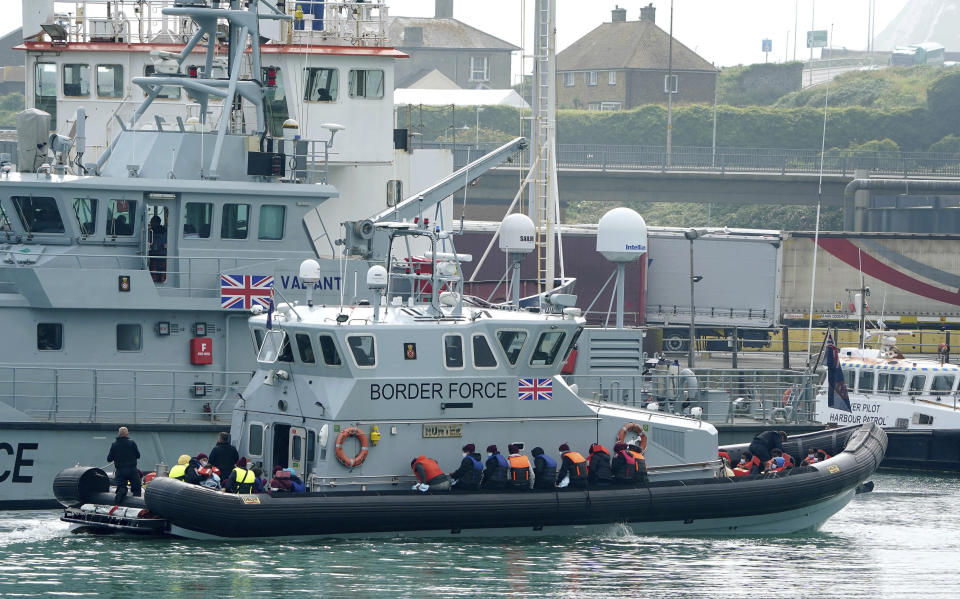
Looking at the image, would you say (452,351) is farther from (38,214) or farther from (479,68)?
(479,68)

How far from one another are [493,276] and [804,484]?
2133 centimetres

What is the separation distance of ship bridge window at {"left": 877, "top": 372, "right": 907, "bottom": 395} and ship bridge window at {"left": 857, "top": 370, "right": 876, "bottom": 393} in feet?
0.51

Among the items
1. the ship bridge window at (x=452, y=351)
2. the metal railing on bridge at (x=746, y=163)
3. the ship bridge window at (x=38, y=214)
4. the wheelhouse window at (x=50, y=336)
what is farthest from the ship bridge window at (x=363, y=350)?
the metal railing on bridge at (x=746, y=163)

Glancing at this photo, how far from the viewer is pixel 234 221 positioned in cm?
2031

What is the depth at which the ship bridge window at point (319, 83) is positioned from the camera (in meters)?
25.1

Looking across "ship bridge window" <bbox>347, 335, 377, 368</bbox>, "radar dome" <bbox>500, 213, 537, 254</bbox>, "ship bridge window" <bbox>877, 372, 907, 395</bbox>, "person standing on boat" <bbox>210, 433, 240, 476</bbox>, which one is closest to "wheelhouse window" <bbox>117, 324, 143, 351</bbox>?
"person standing on boat" <bbox>210, 433, 240, 476</bbox>

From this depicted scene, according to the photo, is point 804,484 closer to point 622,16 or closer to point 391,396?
point 391,396

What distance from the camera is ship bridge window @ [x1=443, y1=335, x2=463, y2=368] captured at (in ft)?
54.5

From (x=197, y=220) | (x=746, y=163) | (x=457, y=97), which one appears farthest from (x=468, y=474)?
(x=457, y=97)

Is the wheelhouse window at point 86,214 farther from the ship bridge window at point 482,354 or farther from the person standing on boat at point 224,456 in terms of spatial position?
the ship bridge window at point 482,354

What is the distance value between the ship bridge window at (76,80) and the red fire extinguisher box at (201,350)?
9.20m

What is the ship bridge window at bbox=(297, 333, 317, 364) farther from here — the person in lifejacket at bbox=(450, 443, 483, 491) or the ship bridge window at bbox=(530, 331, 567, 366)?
the ship bridge window at bbox=(530, 331, 567, 366)

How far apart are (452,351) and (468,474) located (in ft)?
4.95

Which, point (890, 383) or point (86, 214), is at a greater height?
point (86, 214)
